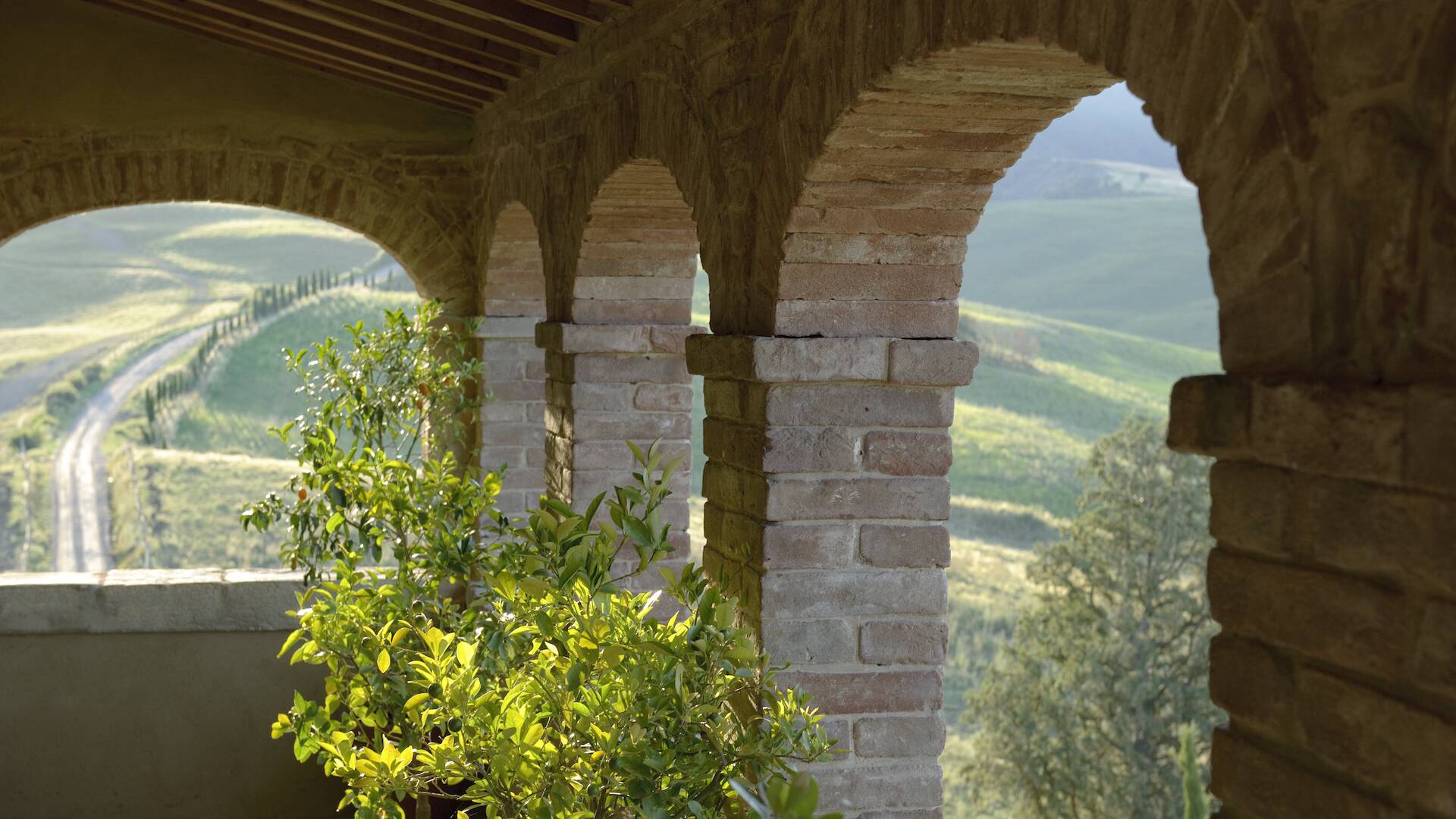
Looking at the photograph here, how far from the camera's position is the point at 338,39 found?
5.77 metres

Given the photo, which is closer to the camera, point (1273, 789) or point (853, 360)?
point (1273, 789)

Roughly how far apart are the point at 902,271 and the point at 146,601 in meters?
3.26

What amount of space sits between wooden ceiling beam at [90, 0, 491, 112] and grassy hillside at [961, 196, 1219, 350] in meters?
24.3

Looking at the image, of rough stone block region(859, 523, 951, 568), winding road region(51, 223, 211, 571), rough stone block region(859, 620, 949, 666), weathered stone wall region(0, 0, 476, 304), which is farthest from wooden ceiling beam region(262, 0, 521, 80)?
winding road region(51, 223, 211, 571)

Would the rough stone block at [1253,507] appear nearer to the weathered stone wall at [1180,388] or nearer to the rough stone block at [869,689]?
the weathered stone wall at [1180,388]

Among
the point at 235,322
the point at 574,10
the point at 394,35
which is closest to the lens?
the point at 574,10

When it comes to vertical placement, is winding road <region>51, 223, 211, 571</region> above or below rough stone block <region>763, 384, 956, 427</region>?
below

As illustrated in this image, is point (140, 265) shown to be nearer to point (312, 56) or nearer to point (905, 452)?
point (312, 56)

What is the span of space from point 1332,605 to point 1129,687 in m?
14.7

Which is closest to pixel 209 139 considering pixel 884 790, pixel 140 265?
pixel 884 790

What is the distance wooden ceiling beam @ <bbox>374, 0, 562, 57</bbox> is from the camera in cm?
461

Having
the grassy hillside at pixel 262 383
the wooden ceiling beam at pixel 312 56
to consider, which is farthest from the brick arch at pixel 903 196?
the grassy hillside at pixel 262 383

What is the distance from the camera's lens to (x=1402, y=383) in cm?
125

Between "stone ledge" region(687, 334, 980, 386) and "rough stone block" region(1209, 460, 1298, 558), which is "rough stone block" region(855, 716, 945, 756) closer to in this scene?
"stone ledge" region(687, 334, 980, 386)
